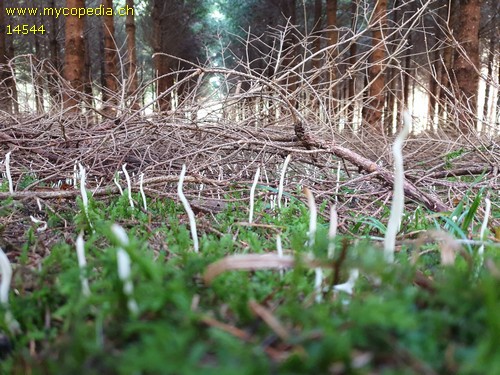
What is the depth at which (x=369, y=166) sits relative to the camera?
2416 mm

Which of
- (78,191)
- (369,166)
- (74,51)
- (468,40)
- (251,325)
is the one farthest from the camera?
(74,51)

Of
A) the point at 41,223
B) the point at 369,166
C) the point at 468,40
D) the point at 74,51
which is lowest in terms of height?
the point at 41,223

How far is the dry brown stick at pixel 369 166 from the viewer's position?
2156mm

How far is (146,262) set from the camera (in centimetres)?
82

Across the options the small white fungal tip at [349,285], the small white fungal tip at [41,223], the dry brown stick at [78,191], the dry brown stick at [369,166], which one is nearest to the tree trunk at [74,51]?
the dry brown stick at [78,191]

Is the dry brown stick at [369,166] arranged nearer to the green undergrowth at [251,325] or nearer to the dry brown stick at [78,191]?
the dry brown stick at [78,191]

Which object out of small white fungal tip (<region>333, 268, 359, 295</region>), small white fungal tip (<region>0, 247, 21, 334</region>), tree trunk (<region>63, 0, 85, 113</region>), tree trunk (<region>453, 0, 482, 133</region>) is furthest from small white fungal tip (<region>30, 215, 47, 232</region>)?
tree trunk (<region>453, 0, 482, 133</region>)

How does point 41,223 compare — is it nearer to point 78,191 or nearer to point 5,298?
point 78,191

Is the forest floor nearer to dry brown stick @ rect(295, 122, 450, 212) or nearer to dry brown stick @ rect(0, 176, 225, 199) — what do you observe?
dry brown stick @ rect(0, 176, 225, 199)

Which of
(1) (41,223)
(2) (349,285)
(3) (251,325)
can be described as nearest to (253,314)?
(3) (251,325)

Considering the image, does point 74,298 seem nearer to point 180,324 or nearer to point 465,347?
point 180,324

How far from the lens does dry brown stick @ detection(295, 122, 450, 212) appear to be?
2156 mm

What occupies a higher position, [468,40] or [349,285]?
[468,40]

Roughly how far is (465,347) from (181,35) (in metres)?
17.0
